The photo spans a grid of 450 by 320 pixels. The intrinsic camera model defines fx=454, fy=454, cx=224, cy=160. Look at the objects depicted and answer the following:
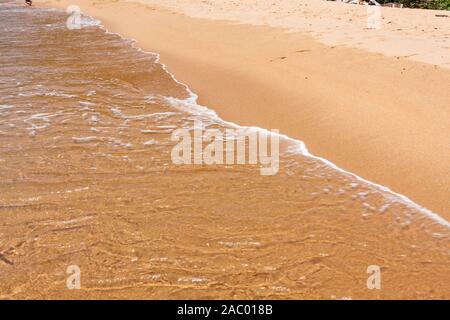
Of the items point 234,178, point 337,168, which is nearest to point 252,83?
point 337,168

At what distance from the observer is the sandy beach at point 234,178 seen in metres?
3.58

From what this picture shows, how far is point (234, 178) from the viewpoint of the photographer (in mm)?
5125

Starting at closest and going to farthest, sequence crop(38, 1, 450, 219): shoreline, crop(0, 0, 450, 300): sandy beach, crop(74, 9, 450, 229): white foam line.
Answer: crop(0, 0, 450, 300): sandy beach, crop(74, 9, 450, 229): white foam line, crop(38, 1, 450, 219): shoreline

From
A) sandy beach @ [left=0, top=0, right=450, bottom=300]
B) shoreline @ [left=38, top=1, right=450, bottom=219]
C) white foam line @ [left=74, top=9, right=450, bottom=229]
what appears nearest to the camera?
sandy beach @ [left=0, top=0, right=450, bottom=300]

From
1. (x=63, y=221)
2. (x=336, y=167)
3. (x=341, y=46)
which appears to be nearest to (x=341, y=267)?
(x=336, y=167)

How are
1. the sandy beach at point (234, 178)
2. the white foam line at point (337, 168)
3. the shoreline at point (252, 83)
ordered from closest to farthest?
the sandy beach at point (234, 178) < the white foam line at point (337, 168) < the shoreline at point (252, 83)

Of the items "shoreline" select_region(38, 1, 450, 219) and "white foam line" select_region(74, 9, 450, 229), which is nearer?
"white foam line" select_region(74, 9, 450, 229)

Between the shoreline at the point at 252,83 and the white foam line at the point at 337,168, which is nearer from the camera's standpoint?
the white foam line at the point at 337,168

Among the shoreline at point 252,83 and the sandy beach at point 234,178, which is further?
the shoreline at point 252,83

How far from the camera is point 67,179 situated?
16.8 ft

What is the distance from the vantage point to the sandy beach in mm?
3582

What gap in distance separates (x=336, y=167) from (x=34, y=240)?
332cm

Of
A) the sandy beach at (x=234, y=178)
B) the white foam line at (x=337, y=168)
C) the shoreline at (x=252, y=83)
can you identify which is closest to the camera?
the sandy beach at (x=234, y=178)

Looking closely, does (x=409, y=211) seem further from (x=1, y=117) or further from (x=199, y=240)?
(x=1, y=117)
